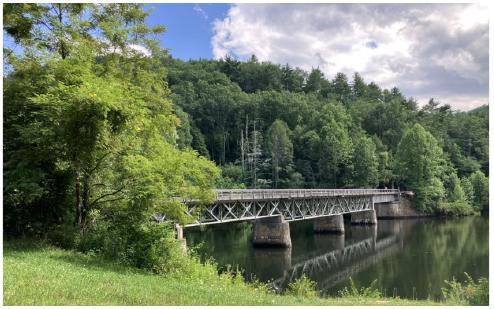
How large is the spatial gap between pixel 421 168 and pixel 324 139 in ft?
53.7

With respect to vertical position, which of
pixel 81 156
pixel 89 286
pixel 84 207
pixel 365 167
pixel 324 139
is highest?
pixel 324 139

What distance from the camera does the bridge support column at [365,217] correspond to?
2292 inches

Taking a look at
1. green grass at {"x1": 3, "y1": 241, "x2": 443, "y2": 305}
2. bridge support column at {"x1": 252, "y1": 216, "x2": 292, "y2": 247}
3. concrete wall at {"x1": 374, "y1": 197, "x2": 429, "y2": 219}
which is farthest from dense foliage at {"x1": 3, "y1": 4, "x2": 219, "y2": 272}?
concrete wall at {"x1": 374, "y1": 197, "x2": 429, "y2": 219}

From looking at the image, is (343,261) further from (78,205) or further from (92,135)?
(92,135)

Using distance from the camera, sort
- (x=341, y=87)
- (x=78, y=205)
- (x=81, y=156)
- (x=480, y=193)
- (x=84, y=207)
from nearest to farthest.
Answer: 1. (x=81, y=156)
2. (x=78, y=205)
3. (x=84, y=207)
4. (x=480, y=193)
5. (x=341, y=87)

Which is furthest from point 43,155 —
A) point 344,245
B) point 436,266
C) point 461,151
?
point 461,151

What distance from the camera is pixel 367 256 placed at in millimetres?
34094

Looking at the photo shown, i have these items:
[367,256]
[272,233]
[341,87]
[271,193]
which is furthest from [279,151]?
[341,87]

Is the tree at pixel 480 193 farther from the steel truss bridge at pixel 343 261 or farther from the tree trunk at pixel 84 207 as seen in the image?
the tree trunk at pixel 84 207

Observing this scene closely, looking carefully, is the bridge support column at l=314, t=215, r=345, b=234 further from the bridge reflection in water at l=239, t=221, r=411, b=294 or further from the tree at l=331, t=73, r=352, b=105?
the tree at l=331, t=73, r=352, b=105

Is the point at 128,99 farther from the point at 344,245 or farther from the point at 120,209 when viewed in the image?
the point at 344,245

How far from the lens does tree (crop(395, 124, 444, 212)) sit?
2606 inches

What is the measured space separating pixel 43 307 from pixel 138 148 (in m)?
9.14

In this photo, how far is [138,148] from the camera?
1633 cm
